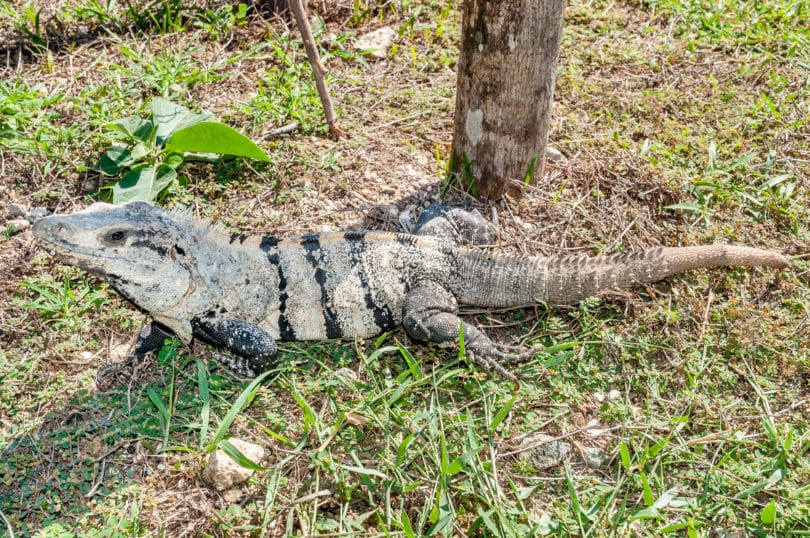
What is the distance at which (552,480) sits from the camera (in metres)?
3.22

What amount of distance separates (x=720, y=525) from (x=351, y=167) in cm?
312

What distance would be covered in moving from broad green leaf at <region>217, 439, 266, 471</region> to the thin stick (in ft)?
8.69

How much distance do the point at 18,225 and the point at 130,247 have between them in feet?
5.08

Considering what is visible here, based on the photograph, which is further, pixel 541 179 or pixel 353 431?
pixel 541 179

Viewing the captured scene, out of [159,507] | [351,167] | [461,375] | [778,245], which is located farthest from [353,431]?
[778,245]

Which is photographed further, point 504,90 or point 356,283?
point 504,90

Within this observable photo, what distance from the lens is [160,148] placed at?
4660 millimetres

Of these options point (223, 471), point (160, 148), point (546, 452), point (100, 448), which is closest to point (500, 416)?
point (546, 452)

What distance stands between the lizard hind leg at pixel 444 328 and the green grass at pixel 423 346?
0.35ft

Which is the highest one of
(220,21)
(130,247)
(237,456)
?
(220,21)

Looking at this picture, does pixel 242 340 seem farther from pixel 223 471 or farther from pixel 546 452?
pixel 546 452

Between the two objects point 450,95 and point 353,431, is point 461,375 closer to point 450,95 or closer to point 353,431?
point 353,431

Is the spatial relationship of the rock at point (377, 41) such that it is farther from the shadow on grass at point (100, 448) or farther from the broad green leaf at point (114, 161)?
A: the shadow on grass at point (100, 448)

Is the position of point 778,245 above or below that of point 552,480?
above
